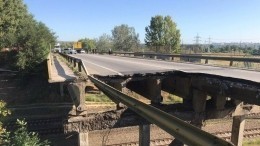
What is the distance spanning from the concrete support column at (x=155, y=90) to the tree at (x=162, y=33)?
87484mm

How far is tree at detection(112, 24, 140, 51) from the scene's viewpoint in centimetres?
15248

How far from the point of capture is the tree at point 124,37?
Answer: 152m

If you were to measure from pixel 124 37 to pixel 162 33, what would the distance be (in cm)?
6222

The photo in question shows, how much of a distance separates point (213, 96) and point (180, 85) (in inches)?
59.6

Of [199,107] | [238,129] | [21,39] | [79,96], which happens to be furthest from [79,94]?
[21,39]

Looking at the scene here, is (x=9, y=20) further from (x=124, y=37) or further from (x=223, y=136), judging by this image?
(x=124, y=37)

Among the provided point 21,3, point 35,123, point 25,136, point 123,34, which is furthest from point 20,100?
point 123,34

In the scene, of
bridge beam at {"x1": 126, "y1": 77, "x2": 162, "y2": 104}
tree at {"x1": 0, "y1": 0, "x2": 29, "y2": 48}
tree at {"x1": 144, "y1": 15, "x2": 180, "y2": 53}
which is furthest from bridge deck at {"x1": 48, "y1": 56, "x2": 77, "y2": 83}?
tree at {"x1": 144, "y1": 15, "x2": 180, "y2": 53}

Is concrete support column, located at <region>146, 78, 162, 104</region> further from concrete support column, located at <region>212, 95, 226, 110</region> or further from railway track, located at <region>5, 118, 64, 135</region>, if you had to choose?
railway track, located at <region>5, 118, 64, 135</region>

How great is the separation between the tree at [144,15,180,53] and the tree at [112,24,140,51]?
50643 mm

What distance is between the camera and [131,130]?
2345cm

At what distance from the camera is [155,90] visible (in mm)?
9594

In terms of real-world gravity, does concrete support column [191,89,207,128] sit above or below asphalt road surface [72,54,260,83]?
below

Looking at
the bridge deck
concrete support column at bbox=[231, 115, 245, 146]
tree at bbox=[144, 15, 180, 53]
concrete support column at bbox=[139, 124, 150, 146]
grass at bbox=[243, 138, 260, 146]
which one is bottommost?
grass at bbox=[243, 138, 260, 146]
